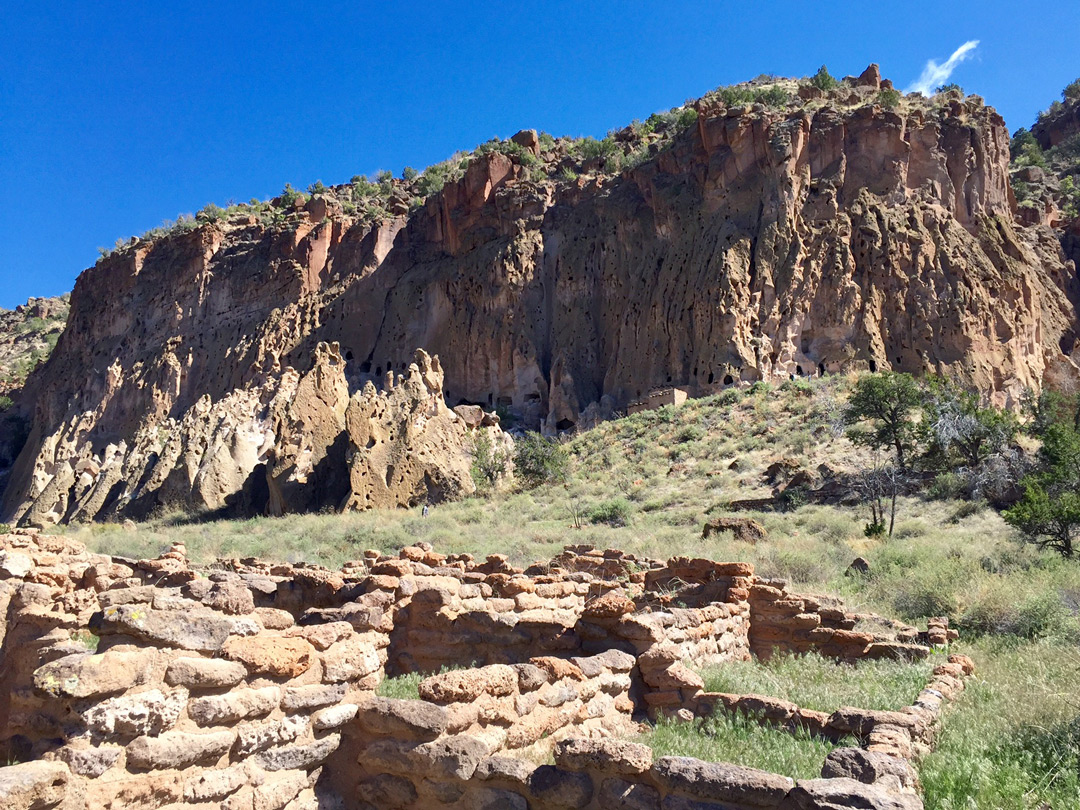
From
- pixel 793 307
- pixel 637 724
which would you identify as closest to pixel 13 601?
pixel 637 724

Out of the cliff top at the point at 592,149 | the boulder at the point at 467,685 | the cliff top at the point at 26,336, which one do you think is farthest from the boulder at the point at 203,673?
the cliff top at the point at 26,336

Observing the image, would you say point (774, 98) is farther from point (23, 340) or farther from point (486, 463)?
point (23, 340)

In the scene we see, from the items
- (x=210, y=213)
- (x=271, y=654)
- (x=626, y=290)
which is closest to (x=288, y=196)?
(x=210, y=213)

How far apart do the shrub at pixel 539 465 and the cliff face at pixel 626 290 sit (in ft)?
22.6

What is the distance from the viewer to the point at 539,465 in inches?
1144

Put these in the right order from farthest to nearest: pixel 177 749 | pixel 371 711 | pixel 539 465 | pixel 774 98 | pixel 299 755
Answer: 1. pixel 774 98
2. pixel 539 465
3. pixel 371 711
4. pixel 299 755
5. pixel 177 749

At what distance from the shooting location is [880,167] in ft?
128

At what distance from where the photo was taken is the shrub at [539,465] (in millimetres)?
28781

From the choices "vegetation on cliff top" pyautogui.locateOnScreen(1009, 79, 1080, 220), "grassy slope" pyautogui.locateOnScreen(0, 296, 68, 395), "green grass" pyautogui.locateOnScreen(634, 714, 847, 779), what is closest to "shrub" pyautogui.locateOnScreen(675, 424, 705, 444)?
"green grass" pyautogui.locateOnScreen(634, 714, 847, 779)

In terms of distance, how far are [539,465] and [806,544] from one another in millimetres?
14236

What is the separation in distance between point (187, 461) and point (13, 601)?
88.1 feet

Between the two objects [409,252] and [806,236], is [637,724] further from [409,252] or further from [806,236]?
[409,252]

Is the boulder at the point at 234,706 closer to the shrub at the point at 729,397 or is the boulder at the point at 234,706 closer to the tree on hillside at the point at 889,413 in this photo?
the tree on hillside at the point at 889,413

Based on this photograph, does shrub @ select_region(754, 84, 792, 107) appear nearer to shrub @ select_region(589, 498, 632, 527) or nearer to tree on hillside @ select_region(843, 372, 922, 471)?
tree on hillside @ select_region(843, 372, 922, 471)
